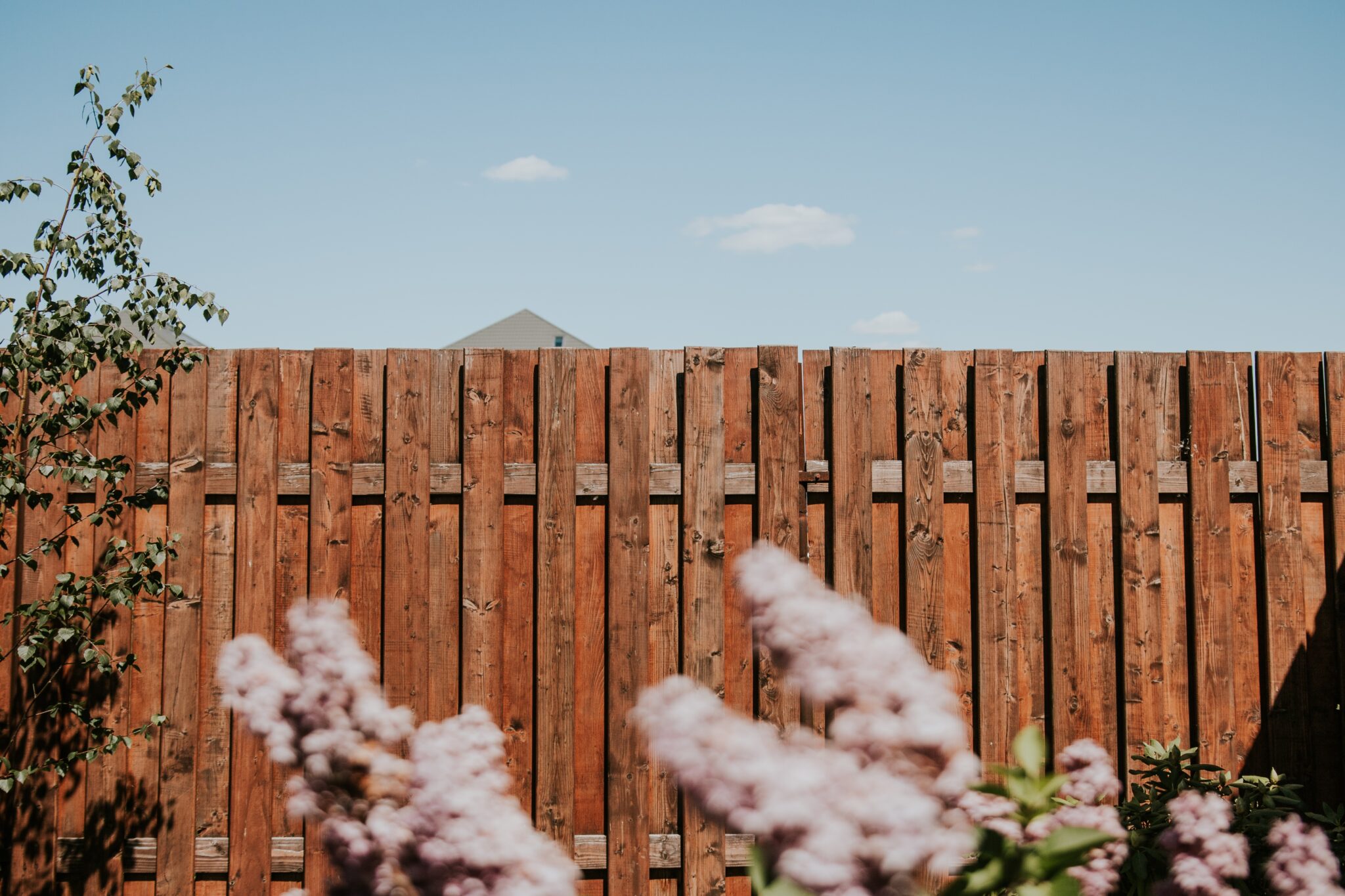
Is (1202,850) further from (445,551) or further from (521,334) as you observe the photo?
(521,334)

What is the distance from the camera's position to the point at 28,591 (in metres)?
2.74

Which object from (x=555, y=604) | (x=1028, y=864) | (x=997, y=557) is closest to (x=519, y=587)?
(x=555, y=604)

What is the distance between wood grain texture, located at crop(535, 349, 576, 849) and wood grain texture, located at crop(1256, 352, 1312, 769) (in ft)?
7.27

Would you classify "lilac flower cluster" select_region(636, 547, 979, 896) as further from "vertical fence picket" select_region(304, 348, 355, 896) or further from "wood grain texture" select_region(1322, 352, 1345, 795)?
"wood grain texture" select_region(1322, 352, 1345, 795)

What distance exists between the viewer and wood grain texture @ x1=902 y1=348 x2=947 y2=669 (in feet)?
9.04

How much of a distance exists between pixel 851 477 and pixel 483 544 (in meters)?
1.14

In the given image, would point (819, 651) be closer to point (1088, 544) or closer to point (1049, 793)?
point (1049, 793)

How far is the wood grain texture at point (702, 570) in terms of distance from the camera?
2684 mm

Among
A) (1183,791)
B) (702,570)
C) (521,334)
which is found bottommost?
(1183,791)

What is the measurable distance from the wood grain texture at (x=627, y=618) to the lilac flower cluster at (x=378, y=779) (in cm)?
181

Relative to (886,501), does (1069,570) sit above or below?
below

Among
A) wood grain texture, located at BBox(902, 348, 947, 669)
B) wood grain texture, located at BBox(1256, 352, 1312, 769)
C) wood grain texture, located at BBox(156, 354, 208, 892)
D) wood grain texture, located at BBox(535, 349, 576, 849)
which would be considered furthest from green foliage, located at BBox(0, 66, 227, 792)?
wood grain texture, located at BBox(1256, 352, 1312, 769)

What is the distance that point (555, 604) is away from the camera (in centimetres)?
270

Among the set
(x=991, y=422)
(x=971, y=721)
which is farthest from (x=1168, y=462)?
(x=971, y=721)
